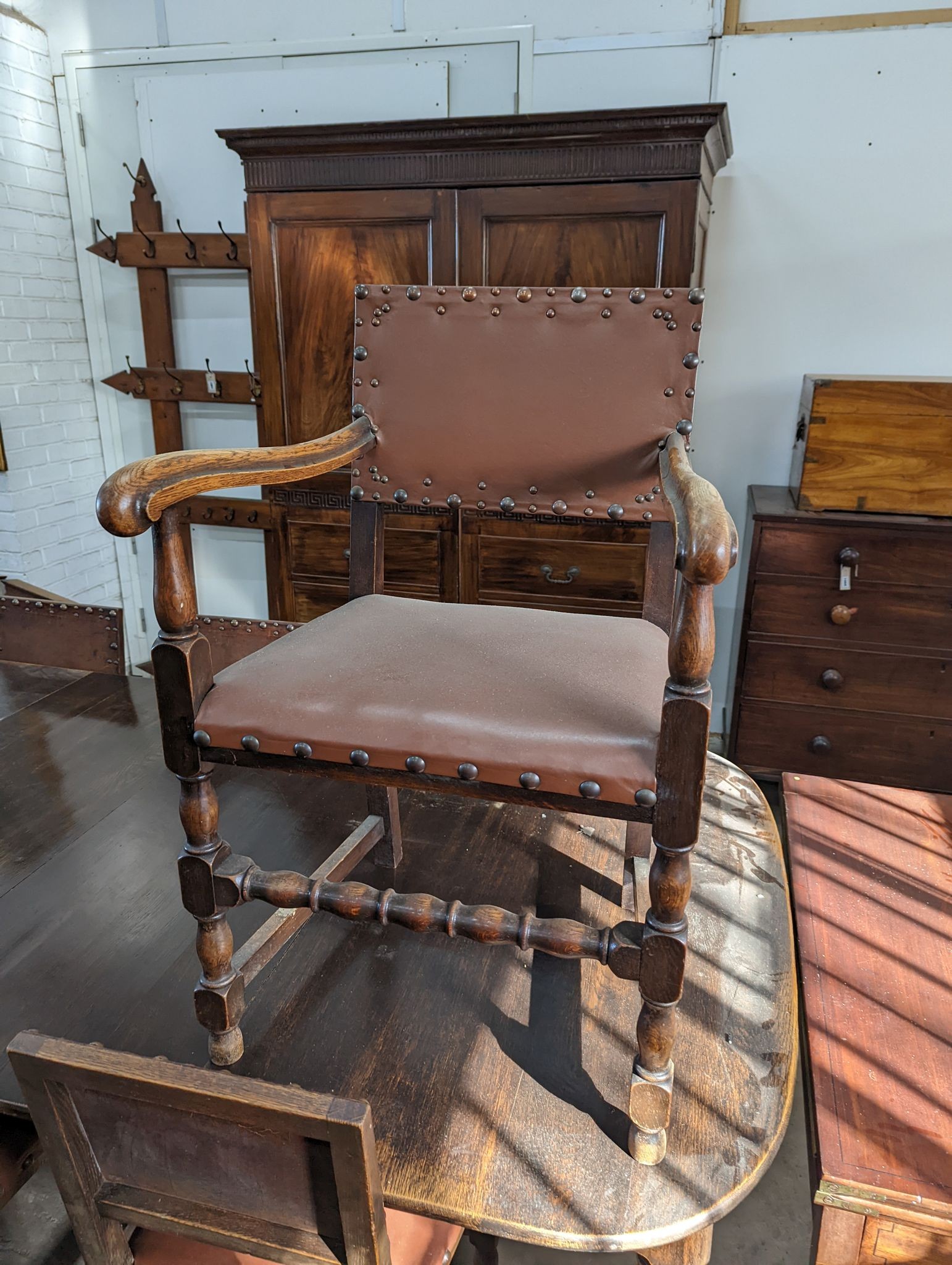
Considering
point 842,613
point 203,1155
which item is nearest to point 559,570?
point 842,613

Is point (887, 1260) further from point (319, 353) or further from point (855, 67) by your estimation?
point (855, 67)

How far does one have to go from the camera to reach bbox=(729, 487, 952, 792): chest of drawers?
2080 mm

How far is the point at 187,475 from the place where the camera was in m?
0.86

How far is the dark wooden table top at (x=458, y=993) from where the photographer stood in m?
0.83

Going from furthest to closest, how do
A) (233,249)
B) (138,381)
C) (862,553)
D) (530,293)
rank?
(138,381)
(233,249)
(862,553)
(530,293)

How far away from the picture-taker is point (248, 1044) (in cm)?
98

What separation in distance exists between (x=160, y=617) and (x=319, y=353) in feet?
5.09

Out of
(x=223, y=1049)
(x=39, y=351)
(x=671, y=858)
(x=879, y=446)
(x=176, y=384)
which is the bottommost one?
(x=223, y=1049)

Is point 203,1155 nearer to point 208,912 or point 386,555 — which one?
point 208,912

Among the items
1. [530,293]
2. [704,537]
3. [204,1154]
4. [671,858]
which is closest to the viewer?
[204,1154]

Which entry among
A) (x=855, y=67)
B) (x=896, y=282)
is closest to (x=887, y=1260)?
(x=896, y=282)

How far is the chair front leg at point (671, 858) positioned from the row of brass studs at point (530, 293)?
0.58m

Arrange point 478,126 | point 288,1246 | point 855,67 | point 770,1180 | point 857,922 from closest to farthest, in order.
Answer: point 288,1246, point 857,922, point 770,1180, point 478,126, point 855,67

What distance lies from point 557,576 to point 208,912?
145 centimetres
